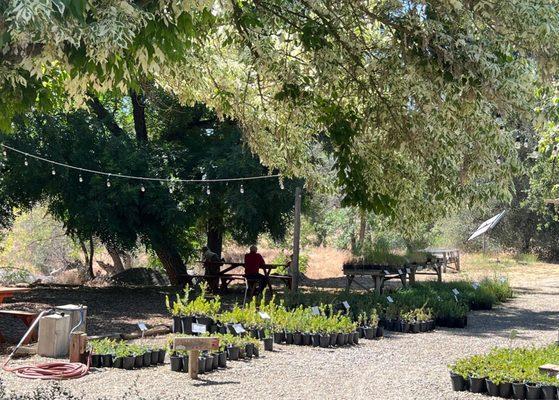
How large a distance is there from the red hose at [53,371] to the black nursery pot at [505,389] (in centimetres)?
422

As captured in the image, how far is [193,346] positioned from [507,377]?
3155 mm

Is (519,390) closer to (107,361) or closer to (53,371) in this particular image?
(107,361)

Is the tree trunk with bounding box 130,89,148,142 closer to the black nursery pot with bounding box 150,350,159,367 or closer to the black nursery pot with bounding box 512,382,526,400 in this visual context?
the black nursery pot with bounding box 150,350,159,367

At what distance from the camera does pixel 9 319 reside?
13.8 meters

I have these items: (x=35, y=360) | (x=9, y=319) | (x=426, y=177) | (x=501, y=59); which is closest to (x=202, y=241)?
(x=9, y=319)

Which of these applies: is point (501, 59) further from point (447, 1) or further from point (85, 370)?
point (85, 370)

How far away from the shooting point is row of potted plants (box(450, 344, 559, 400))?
7.68 metres

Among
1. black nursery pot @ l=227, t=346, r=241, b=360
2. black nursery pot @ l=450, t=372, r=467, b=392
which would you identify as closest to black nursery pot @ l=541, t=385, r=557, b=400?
black nursery pot @ l=450, t=372, r=467, b=392

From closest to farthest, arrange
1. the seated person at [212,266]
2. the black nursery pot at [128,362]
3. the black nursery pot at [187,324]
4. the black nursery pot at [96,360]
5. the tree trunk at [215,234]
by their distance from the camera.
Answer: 1. the black nursery pot at [128,362]
2. the black nursery pot at [96,360]
3. the black nursery pot at [187,324]
4. the seated person at [212,266]
5. the tree trunk at [215,234]

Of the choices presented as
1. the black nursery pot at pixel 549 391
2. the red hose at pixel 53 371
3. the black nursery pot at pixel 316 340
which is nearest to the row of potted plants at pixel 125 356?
the red hose at pixel 53 371

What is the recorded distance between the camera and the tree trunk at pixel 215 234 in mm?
21000

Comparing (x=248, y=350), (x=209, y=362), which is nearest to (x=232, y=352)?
(x=248, y=350)

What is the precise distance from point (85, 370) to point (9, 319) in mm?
5593

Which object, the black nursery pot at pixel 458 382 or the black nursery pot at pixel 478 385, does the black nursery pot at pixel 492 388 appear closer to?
the black nursery pot at pixel 478 385
